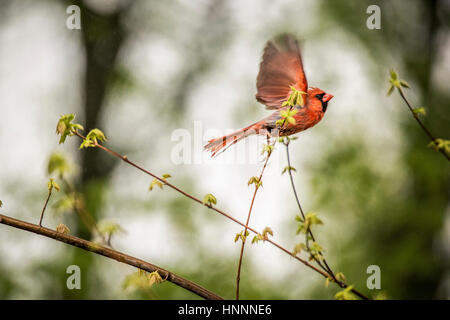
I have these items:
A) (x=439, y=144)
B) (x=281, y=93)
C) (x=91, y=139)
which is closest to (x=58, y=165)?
(x=91, y=139)

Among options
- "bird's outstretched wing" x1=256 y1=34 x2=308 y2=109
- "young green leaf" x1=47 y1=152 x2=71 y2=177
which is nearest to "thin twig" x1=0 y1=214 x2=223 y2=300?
"young green leaf" x1=47 y1=152 x2=71 y2=177

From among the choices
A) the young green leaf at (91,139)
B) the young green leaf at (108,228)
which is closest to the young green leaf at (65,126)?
the young green leaf at (91,139)

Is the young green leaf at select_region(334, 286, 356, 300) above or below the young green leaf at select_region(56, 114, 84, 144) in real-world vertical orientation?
below

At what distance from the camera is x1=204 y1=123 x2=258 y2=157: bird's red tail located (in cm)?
54

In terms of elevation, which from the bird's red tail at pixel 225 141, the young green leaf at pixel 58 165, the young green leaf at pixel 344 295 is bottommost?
the young green leaf at pixel 344 295

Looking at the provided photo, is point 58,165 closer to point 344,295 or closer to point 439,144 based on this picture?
point 344,295

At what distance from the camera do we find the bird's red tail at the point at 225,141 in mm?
543

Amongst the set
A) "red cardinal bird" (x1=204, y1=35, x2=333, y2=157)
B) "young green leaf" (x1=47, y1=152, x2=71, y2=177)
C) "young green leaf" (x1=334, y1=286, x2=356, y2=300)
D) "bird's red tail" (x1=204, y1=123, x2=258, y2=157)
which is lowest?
"young green leaf" (x1=334, y1=286, x2=356, y2=300)

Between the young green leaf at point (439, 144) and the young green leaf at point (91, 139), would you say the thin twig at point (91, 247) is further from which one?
the young green leaf at point (439, 144)

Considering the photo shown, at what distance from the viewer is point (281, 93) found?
0.60 m

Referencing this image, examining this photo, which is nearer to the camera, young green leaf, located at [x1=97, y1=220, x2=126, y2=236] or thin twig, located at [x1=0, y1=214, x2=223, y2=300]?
thin twig, located at [x1=0, y1=214, x2=223, y2=300]

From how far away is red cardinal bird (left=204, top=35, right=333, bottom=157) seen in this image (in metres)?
0.55

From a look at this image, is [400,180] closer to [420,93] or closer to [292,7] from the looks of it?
[420,93]

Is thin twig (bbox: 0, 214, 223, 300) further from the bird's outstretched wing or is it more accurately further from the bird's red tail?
the bird's outstretched wing
